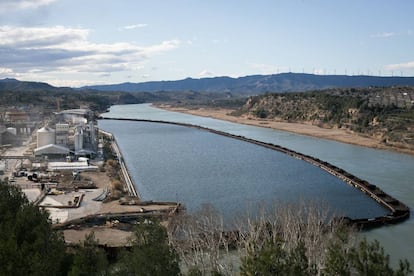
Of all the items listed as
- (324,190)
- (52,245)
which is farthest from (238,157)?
(52,245)

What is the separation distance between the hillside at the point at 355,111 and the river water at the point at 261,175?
14.0ft

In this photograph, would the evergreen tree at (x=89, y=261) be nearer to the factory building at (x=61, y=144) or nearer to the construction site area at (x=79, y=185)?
the construction site area at (x=79, y=185)

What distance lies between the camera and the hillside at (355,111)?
41094mm

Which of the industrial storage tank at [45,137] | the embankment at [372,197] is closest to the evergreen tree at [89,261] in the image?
the embankment at [372,197]

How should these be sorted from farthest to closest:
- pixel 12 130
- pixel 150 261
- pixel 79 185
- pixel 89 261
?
pixel 12 130 → pixel 79 185 → pixel 89 261 → pixel 150 261

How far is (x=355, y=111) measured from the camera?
4944 cm

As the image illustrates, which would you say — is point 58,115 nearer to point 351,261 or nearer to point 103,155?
point 103,155

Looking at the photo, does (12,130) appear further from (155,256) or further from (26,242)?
(155,256)

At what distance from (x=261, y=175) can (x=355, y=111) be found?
2639 cm

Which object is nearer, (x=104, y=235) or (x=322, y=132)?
(x=104, y=235)

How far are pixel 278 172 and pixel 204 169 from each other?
386 cm

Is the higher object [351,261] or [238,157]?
[351,261]

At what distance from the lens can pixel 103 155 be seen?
3116 cm

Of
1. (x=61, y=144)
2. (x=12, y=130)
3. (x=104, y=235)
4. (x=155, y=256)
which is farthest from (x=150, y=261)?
(x=12, y=130)
